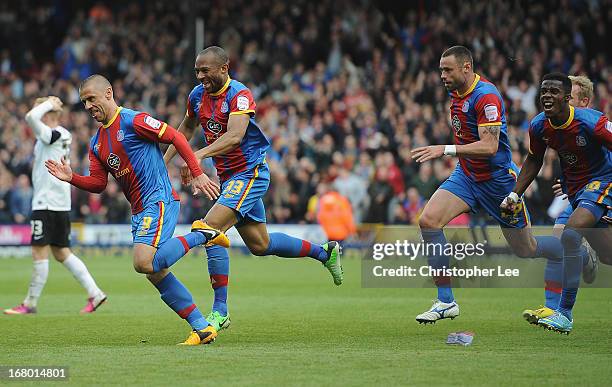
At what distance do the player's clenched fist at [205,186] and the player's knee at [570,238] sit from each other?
320cm

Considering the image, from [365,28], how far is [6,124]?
9.54m

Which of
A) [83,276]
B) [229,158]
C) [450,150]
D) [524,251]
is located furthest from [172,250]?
[83,276]

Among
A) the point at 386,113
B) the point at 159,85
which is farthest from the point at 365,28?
the point at 159,85

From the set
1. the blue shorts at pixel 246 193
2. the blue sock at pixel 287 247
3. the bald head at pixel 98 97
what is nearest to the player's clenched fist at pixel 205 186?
the blue shorts at pixel 246 193

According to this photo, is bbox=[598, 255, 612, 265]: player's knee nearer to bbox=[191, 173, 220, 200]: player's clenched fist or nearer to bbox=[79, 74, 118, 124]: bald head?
bbox=[191, 173, 220, 200]: player's clenched fist

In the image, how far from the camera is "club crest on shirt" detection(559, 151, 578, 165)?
9.83 meters

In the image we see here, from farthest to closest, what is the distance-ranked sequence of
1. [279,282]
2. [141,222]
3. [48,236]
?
[279,282] < [48,236] < [141,222]

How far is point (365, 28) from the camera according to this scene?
27.3 meters

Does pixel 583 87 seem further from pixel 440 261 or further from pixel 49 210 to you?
pixel 49 210

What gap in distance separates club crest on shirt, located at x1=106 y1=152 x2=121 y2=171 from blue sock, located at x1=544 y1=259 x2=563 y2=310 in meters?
4.22

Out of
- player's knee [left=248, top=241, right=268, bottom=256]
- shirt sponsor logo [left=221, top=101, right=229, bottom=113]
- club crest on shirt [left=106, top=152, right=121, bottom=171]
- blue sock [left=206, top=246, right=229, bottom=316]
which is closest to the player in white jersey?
blue sock [left=206, top=246, right=229, bottom=316]

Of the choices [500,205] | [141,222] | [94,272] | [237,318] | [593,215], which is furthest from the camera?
[94,272]

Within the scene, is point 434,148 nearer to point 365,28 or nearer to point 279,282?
point 279,282

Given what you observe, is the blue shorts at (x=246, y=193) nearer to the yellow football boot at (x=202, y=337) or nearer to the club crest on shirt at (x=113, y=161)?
the club crest on shirt at (x=113, y=161)
